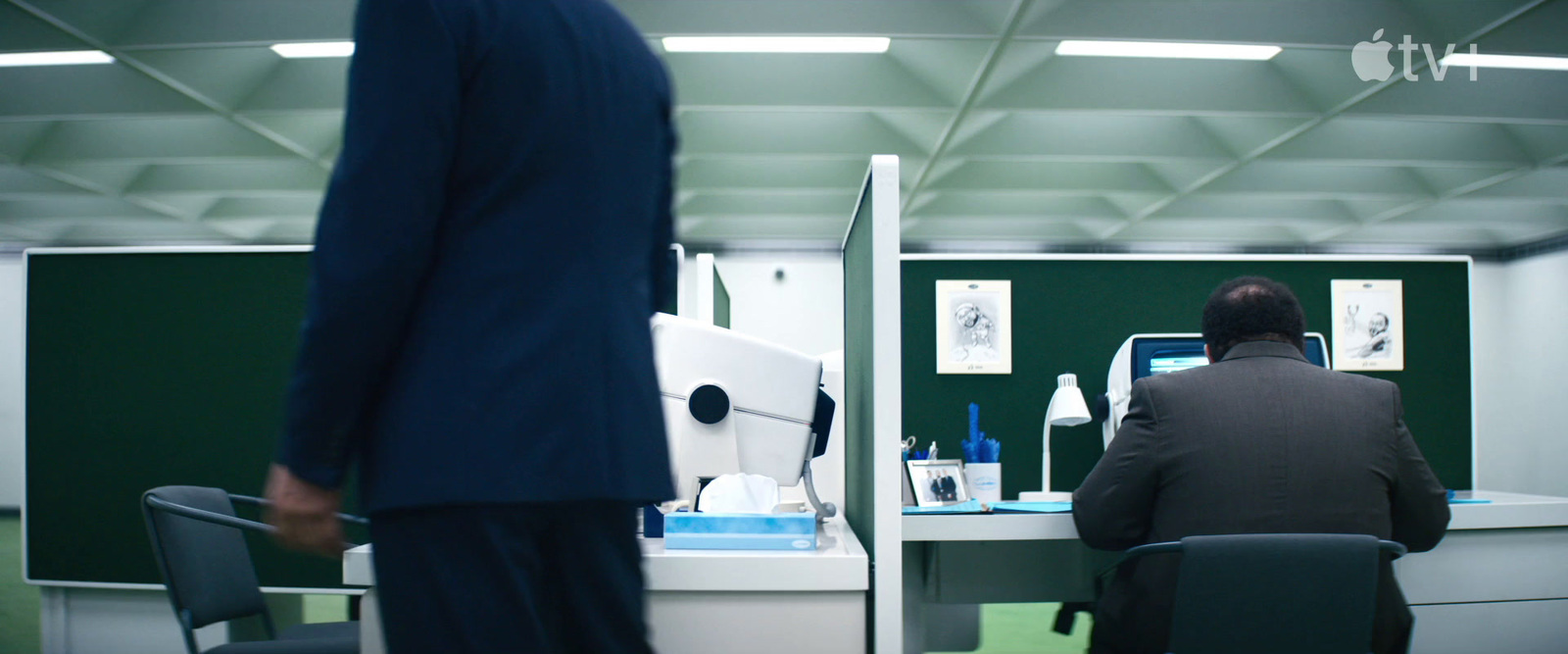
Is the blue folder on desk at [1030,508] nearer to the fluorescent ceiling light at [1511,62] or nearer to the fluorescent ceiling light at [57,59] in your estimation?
the fluorescent ceiling light at [1511,62]

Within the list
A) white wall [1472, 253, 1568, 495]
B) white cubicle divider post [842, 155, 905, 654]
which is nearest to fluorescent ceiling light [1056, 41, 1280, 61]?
white cubicle divider post [842, 155, 905, 654]

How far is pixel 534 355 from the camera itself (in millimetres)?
732

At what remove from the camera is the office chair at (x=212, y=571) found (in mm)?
1820

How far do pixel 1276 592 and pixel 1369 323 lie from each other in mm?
1492

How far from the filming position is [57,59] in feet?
15.3

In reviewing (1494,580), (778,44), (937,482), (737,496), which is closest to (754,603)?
(737,496)

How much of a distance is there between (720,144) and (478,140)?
16.5ft

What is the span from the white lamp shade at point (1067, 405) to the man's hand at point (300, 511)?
1864 mm

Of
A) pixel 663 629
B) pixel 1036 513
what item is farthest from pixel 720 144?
pixel 663 629

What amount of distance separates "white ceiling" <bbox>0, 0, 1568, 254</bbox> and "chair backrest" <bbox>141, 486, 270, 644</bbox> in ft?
8.21

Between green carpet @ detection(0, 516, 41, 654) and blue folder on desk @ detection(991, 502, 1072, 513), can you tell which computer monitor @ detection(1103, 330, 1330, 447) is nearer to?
blue folder on desk @ detection(991, 502, 1072, 513)

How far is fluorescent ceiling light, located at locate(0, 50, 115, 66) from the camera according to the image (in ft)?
14.9

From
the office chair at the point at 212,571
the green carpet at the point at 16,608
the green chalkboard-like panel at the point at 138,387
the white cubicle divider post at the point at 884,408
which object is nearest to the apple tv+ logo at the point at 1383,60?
the white cubicle divider post at the point at 884,408

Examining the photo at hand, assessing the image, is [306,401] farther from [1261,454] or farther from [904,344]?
[904,344]
